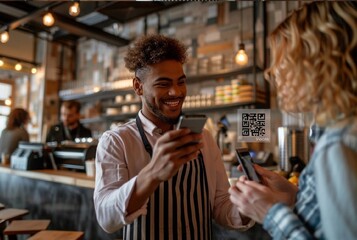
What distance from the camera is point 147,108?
4.71ft

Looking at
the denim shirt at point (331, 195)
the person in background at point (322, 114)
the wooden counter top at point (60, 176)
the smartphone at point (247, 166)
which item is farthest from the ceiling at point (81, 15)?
the denim shirt at point (331, 195)

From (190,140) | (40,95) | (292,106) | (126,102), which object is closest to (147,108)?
(190,140)

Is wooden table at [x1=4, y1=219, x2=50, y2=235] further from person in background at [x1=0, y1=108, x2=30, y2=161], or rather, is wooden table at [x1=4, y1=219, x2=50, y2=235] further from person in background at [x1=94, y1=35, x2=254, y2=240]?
person in background at [x1=0, y1=108, x2=30, y2=161]

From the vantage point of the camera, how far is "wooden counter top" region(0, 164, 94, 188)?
8.48 feet

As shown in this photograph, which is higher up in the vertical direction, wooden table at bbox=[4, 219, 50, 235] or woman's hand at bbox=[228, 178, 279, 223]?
woman's hand at bbox=[228, 178, 279, 223]

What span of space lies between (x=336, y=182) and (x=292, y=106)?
0.26m

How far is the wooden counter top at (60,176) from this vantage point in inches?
102

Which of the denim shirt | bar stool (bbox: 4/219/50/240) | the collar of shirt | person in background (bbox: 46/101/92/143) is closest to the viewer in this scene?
the denim shirt

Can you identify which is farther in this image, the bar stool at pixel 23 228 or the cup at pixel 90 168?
the cup at pixel 90 168

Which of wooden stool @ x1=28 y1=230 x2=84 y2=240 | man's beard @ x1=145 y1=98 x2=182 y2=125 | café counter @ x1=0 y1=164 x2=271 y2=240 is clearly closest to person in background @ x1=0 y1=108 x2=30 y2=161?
café counter @ x1=0 y1=164 x2=271 y2=240

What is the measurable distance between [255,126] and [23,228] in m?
1.91

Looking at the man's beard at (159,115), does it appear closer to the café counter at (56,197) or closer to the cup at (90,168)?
the café counter at (56,197)

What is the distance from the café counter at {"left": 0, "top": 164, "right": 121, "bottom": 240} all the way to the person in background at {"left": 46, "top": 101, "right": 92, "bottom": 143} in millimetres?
926

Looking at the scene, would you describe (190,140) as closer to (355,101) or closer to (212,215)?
(355,101)
